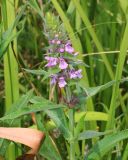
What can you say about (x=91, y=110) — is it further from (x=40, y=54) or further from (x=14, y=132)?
(x=40, y=54)

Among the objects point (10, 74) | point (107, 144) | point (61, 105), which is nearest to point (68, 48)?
point (61, 105)

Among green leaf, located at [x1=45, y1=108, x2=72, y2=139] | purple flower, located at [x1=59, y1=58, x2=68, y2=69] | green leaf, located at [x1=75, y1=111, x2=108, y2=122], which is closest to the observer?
purple flower, located at [x1=59, y1=58, x2=68, y2=69]

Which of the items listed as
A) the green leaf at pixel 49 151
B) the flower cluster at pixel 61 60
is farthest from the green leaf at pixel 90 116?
the flower cluster at pixel 61 60

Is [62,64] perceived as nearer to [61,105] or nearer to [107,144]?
[61,105]

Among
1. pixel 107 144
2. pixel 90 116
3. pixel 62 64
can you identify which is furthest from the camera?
pixel 90 116

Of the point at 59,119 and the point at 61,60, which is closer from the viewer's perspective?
the point at 61,60

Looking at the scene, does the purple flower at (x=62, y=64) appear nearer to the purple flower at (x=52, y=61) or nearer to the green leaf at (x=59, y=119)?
the purple flower at (x=52, y=61)

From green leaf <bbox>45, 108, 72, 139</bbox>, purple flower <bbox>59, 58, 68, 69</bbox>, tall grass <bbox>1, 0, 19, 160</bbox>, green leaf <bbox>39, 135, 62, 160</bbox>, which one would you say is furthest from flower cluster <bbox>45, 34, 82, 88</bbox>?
tall grass <bbox>1, 0, 19, 160</bbox>

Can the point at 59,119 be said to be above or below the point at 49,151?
above

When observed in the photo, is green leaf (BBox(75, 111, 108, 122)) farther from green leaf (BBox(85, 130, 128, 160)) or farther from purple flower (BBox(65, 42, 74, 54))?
purple flower (BBox(65, 42, 74, 54))
